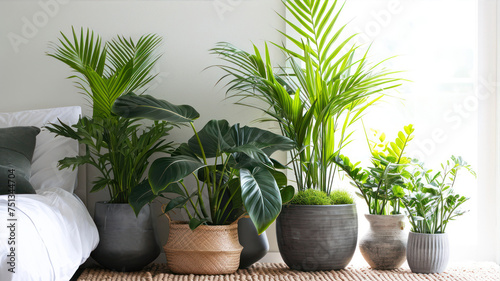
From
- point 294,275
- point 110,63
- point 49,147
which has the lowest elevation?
point 294,275

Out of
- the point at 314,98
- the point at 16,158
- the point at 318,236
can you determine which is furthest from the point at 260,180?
the point at 16,158

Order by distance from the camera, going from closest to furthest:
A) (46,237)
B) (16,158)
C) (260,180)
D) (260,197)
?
(46,237) → (260,197) → (260,180) → (16,158)

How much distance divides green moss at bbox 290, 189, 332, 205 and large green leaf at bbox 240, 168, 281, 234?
0.34 meters

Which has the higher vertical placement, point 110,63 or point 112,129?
point 110,63

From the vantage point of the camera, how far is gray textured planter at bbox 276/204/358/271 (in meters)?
2.39

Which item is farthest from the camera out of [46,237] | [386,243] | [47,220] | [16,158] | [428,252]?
[386,243]

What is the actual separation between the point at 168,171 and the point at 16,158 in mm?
740

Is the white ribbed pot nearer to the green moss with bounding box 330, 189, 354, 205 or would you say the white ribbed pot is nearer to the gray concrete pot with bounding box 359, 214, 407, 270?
the gray concrete pot with bounding box 359, 214, 407, 270

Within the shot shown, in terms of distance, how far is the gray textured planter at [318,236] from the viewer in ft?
7.83

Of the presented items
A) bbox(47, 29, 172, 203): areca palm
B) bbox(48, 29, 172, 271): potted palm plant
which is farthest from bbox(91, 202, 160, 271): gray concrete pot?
bbox(47, 29, 172, 203): areca palm

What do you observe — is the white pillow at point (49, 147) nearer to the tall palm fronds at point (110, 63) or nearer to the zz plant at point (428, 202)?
the tall palm fronds at point (110, 63)

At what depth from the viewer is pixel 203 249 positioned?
2.30 meters

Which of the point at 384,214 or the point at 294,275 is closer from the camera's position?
the point at 294,275

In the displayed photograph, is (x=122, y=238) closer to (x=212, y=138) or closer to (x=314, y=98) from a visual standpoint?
(x=212, y=138)
